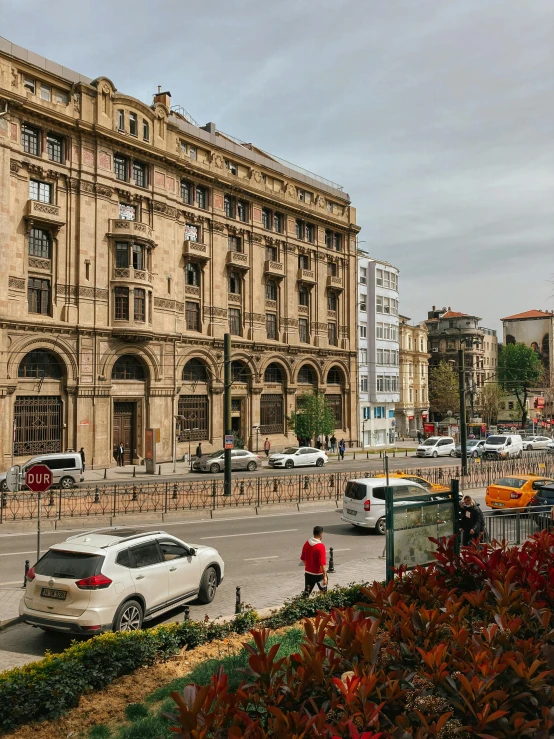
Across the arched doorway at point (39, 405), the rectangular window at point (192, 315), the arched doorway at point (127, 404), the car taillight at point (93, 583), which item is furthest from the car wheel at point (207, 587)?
the rectangular window at point (192, 315)

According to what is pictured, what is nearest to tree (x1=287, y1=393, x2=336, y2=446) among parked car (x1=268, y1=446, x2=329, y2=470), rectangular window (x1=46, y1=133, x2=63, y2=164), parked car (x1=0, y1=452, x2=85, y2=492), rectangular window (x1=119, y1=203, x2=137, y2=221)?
parked car (x1=268, y1=446, x2=329, y2=470)

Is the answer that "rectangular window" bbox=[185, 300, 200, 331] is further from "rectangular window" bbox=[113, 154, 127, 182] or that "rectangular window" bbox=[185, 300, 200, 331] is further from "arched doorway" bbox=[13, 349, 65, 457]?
"arched doorway" bbox=[13, 349, 65, 457]

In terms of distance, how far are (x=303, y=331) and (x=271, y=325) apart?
445cm

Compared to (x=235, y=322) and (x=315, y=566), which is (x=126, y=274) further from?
(x=315, y=566)

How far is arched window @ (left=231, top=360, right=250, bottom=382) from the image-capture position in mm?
52406

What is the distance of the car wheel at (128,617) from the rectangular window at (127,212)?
3704 centimetres

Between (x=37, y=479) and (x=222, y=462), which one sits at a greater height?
(x=37, y=479)

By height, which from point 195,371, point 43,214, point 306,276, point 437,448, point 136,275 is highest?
point 306,276

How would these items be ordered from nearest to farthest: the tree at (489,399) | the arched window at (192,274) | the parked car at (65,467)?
the parked car at (65,467)
the arched window at (192,274)
the tree at (489,399)

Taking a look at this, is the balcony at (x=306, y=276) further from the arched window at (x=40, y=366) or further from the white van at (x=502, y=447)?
the arched window at (x=40, y=366)

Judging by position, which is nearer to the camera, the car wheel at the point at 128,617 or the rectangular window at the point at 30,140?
the car wheel at the point at 128,617

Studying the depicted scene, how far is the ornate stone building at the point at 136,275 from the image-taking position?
38.3 meters

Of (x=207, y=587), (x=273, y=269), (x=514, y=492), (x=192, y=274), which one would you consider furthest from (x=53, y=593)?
(x=273, y=269)

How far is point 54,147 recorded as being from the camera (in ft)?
133
